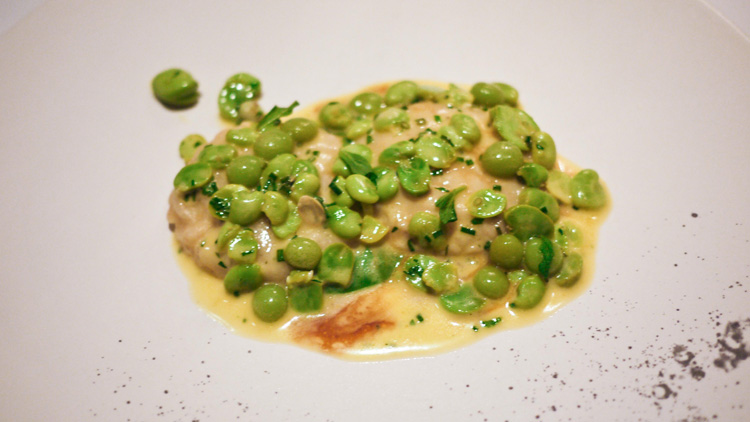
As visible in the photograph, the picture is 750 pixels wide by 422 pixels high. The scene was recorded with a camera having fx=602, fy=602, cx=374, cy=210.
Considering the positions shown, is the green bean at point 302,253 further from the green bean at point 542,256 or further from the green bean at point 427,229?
the green bean at point 542,256

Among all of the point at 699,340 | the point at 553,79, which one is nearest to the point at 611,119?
the point at 553,79

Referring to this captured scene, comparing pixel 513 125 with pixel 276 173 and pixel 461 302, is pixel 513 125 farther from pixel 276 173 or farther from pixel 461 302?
pixel 276 173

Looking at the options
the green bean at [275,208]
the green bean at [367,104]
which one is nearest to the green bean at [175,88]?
the green bean at [367,104]

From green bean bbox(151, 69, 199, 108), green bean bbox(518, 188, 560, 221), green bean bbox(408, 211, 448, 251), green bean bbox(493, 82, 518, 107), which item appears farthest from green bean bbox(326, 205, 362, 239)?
green bean bbox(151, 69, 199, 108)

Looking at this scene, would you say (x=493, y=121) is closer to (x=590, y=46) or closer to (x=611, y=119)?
(x=611, y=119)

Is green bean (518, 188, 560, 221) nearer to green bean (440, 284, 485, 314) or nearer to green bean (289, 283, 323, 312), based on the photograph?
green bean (440, 284, 485, 314)

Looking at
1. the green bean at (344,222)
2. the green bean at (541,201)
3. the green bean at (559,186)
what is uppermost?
the green bean at (559,186)
